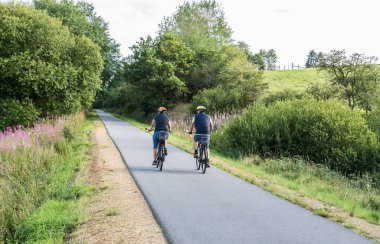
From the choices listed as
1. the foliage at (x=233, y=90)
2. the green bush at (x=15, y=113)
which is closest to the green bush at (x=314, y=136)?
the foliage at (x=233, y=90)

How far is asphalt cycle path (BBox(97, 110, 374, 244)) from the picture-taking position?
6422 mm

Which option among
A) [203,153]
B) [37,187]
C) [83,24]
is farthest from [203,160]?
[83,24]

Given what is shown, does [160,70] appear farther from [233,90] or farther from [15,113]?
[15,113]

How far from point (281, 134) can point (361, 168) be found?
384 cm

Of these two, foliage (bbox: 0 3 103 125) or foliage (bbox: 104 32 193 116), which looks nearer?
foliage (bbox: 0 3 103 125)

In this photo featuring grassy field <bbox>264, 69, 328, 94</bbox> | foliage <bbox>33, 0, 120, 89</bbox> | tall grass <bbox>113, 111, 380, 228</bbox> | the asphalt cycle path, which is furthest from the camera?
grassy field <bbox>264, 69, 328, 94</bbox>

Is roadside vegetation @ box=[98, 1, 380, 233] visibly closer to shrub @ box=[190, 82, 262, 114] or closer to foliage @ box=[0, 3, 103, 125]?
shrub @ box=[190, 82, 262, 114]

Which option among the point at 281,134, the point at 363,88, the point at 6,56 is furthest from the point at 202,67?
the point at 281,134

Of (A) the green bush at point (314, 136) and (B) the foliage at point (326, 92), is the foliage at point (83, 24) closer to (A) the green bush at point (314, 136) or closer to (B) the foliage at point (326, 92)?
(B) the foliage at point (326, 92)

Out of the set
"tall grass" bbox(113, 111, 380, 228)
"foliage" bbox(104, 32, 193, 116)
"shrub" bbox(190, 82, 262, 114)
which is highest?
"foliage" bbox(104, 32, 193, 116)

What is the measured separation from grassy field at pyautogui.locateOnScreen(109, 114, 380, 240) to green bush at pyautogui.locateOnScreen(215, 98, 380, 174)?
1.43 m

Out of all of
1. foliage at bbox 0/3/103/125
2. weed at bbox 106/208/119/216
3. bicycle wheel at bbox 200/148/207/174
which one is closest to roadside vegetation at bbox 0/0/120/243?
foliage at bbox 0/3/103/125

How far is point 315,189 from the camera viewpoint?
11.0m

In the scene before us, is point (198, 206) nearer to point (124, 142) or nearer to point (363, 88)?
point (124, 142)
